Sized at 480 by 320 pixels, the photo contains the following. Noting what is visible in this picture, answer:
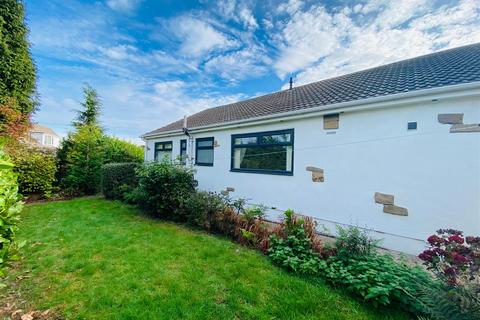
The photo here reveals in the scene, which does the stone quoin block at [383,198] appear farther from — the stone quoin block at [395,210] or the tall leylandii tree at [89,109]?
the tall leylandii tree at [89,109]

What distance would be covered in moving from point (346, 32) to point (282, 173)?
5.28m

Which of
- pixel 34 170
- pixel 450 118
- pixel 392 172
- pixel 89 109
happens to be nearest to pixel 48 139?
pixel 89 109

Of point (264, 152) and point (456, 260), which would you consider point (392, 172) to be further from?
point (264, 152)

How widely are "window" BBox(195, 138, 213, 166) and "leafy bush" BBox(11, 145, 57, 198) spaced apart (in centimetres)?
686

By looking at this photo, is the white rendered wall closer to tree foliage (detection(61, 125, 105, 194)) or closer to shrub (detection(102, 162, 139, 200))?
shrub (detection(102, 162, 139, 200))

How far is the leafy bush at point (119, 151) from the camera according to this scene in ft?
38.5

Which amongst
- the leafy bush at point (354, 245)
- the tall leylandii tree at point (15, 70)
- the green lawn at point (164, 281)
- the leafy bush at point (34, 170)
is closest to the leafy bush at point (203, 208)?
the green lawn at point (164, 281)

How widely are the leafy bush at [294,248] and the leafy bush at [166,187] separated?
3063 mm

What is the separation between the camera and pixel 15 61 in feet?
30.5

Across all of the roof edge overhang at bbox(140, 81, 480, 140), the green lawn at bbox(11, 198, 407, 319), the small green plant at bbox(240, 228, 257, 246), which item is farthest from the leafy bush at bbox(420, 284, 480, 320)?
the roof edge overhang at bbox(140, 81, 480, 140)

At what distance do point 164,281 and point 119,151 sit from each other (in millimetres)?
11182

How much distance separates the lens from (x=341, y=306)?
8.30 ft

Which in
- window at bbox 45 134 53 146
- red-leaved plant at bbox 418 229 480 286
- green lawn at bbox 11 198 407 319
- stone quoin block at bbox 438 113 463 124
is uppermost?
window at bbox 45 134 53 146

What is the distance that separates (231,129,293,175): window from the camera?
6.30 metres
